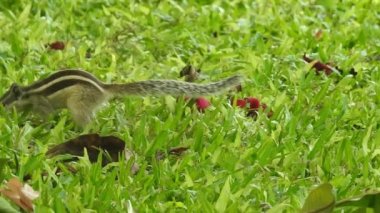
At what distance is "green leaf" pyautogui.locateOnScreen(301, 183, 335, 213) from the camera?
369 cm

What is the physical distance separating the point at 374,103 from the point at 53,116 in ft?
6.17

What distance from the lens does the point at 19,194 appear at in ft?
13.3

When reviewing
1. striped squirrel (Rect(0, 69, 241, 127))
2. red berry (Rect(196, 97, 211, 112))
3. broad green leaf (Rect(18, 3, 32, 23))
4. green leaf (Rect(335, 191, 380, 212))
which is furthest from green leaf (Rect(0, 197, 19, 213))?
broad green leaf (Rect(18, 3, 32, 23))


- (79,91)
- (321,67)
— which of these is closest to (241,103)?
(79,91)

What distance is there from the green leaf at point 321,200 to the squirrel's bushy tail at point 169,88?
193cm

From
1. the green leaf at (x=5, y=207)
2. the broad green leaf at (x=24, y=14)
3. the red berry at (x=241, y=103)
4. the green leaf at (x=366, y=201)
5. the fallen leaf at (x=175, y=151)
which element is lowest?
the broad green leaf at (x=24, y=14)

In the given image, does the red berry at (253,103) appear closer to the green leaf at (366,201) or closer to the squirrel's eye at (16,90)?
the squirrel's eye at (16,90)

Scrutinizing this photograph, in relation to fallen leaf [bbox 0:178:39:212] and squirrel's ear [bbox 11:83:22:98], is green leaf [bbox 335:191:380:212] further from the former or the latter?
squirrel's ear [bbox 11:83:22:98]

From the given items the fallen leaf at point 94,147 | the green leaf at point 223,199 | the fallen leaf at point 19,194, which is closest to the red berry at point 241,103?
the fallen leaf at point 94,147

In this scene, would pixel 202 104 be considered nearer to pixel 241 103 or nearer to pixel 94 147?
pixel 241 103

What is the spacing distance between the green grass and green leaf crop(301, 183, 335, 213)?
523 mm

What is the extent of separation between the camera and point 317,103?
605 cm

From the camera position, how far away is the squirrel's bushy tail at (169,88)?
5566 millimetres

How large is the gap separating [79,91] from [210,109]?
2.33 ft
